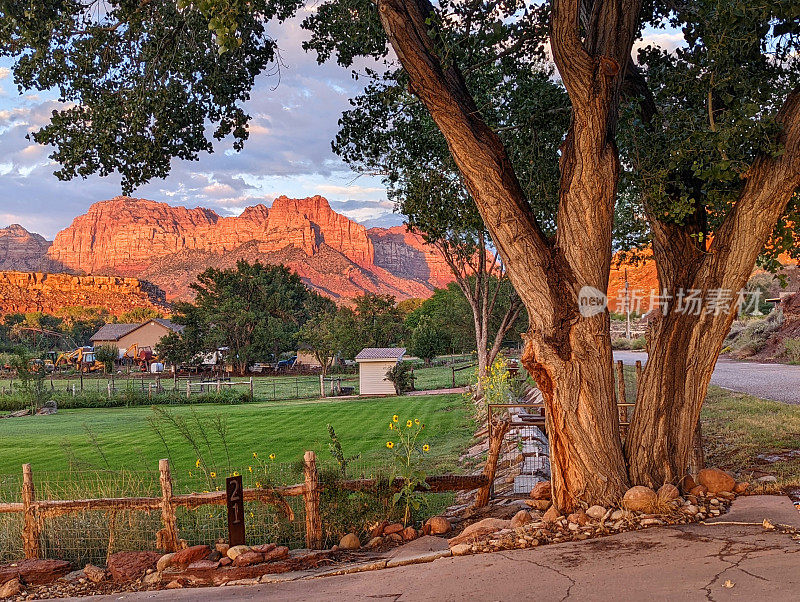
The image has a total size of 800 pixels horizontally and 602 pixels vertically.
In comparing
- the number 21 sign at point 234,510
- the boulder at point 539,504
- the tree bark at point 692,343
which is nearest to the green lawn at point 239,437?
the number 21 sign at point 234,510

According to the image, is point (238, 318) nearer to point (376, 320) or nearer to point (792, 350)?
point (376, 320)

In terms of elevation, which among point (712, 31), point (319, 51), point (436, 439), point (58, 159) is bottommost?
point (436, 439)

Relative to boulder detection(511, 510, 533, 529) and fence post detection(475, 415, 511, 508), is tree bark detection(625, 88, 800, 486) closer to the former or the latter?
boulder detection(511, 510, 533, 529)

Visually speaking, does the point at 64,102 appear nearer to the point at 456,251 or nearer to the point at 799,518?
the point at 799,518

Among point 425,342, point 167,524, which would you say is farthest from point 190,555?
point 425,342

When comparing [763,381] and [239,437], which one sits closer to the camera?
[239,437]

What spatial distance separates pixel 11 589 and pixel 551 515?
537 cm

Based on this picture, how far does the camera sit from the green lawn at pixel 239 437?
49.9 ft

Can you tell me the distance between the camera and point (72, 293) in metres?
158

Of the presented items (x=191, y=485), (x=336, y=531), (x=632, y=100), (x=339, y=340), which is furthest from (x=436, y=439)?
Answer: (x=339, y=340)

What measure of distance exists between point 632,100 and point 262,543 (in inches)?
264

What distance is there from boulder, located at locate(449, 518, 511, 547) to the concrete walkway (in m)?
0.55

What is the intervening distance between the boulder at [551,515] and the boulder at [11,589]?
17.2 ft

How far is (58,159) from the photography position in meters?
8.83
